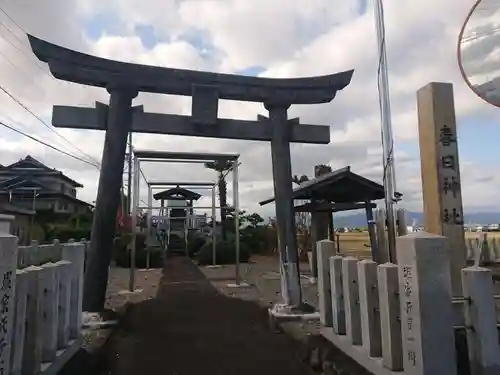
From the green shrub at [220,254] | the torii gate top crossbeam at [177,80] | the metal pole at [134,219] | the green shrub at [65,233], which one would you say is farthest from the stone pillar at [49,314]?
the green shrub at [65,233]

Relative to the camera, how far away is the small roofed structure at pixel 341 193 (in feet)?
37.9

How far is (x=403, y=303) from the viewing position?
3715mm

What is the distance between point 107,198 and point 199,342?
114 inches

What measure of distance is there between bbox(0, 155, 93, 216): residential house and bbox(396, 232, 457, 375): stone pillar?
98.4 ft

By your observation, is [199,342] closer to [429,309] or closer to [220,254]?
[429,309]

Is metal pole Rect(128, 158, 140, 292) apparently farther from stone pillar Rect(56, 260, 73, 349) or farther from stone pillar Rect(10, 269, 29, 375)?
stone pillar Rect(10, 269, 29, 375)

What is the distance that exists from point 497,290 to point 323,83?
6372 mm

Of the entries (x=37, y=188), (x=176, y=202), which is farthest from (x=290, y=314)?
(x=37, y=188)

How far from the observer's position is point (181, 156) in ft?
35.6

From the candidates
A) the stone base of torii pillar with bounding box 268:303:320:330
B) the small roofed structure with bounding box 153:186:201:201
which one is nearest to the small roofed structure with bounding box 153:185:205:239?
the small roofed structure with bounding box 153:186:201:201

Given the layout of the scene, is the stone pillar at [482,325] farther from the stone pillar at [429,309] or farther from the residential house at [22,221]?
the residential house at [22,221]

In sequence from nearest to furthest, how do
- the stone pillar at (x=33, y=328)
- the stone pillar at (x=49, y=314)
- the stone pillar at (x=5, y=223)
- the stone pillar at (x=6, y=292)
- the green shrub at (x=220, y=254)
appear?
1. the stone pillar at (x=6, y=292)
2. the stone pillar at (x=5, y=223)
3. the stone pillar at (x=33, y=328)
4. the stone pillar at (x=49, y=314)
5. the green shrub at (x=220, y=254)

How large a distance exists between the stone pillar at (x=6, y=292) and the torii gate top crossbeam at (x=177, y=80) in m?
4.89

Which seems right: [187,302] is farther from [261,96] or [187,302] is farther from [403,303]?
[403,303]
